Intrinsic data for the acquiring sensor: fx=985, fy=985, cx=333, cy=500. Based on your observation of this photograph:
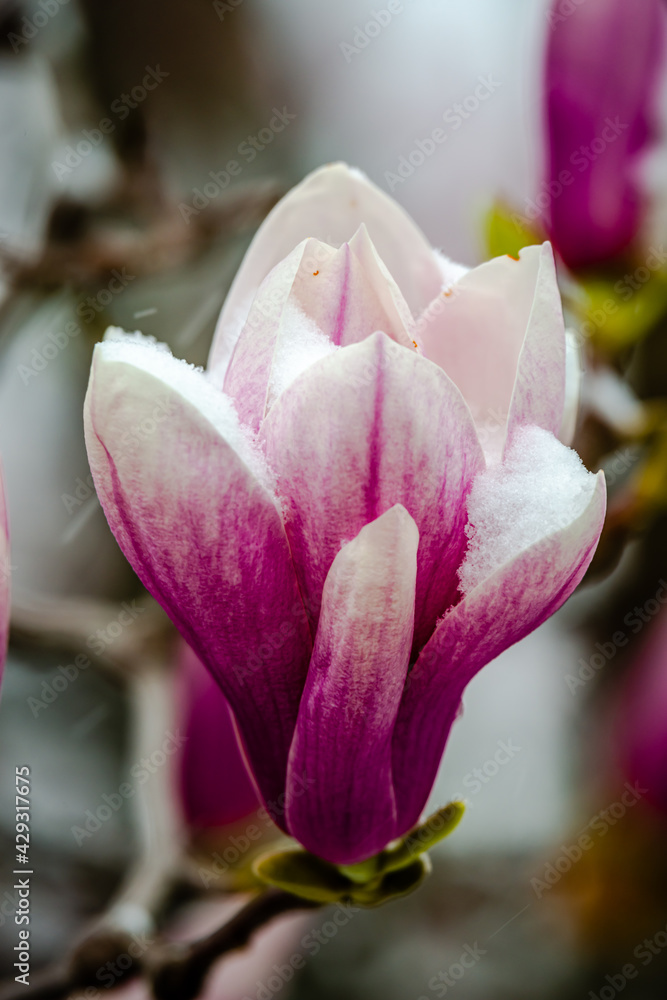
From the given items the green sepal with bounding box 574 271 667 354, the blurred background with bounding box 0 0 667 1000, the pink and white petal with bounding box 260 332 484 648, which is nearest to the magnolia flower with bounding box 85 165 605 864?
the pink and white petal with bounding box 260 332 484 648

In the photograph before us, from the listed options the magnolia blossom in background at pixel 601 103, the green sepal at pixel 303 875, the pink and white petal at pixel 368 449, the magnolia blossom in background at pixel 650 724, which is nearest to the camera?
the pink and white petal at pixel 368 449

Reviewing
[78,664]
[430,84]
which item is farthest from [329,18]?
[78,664]

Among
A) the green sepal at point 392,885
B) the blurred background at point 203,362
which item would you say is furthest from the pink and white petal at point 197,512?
the blurred background at point 203,362

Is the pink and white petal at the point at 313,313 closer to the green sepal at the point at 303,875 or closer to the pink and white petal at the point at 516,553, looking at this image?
the pink and white petal at the point at 516,553

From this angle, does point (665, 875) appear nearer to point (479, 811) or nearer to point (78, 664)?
point (479, 811)

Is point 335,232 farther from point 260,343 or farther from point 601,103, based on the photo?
point 601,103

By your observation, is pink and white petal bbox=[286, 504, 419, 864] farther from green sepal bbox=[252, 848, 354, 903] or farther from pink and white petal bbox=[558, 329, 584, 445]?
pink and white petal bbox=[558, 329, 584, 445]

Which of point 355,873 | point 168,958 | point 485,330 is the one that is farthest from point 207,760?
point 485,330
